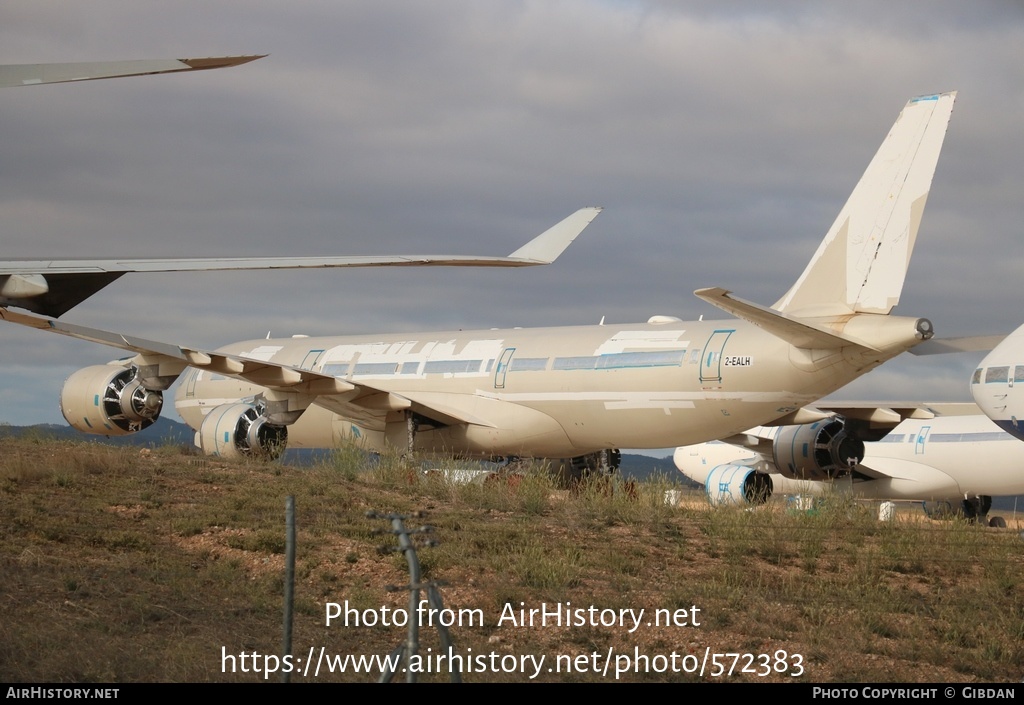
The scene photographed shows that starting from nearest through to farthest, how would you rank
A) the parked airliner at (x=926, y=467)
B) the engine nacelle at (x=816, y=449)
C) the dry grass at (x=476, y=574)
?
the dry grass at (x=476, y=574)
the engine nacelle at (x=816, y=449)
the parked airliner at (x=926, y=467)

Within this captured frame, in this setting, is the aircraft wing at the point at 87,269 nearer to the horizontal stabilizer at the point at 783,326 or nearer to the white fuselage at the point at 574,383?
the horizontal stabilizer at the point at 783,326

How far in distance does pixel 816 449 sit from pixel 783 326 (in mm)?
6329

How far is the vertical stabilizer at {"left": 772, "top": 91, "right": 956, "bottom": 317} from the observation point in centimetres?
1702

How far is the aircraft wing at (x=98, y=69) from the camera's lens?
5.10 metres

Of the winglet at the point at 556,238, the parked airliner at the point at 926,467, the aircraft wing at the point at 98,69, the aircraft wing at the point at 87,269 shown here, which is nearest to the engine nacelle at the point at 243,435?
the winglet at the point at 556,238

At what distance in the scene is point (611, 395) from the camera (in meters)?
20.8

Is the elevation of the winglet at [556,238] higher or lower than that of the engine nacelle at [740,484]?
higher

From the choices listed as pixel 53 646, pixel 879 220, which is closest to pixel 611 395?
pixel 879 220

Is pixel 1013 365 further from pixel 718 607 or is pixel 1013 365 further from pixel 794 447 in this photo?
pixel 718 607

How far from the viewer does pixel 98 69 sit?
5297 mm

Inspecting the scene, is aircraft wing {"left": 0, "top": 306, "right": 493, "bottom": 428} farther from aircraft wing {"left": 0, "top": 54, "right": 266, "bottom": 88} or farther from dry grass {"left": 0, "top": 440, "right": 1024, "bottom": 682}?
aircraft wing {"left": 0, "top": 54, "right": 266, "bottom": 88}

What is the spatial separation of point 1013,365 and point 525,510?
766 centimetres

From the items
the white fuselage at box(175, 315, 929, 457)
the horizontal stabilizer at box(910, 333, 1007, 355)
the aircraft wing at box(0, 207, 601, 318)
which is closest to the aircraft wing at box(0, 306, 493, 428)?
the white fuselage at box(175, 315, 929, 457)

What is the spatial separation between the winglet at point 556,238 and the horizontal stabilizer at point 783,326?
2.04 meters
